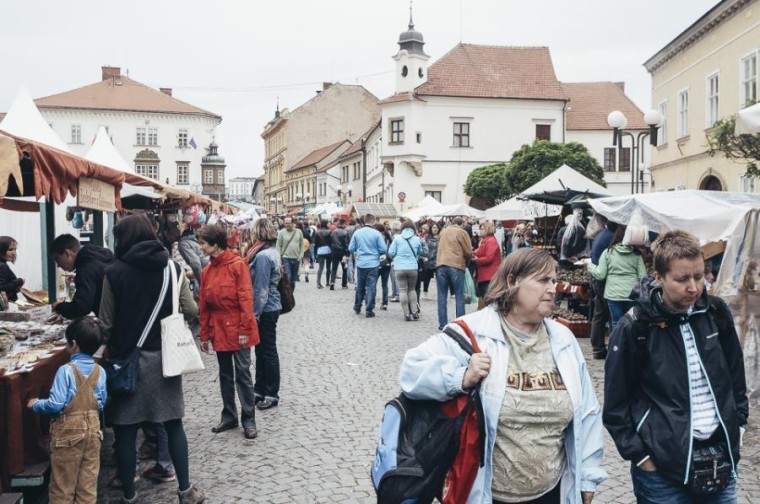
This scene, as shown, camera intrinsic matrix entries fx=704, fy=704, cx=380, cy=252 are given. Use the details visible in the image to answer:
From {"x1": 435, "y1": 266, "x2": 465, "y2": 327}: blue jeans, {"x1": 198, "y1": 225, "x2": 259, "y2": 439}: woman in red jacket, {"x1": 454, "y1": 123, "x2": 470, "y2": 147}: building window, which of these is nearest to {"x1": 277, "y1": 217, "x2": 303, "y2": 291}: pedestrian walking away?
{"x1": 435, "y1": 266, "x2": 465, "y2": 327}: blue jeans

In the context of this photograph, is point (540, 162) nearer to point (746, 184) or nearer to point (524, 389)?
point (746, 184)

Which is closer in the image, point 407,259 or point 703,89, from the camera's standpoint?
point 407,259

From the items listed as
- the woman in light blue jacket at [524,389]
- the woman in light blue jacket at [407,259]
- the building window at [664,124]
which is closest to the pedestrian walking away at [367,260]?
the woman in light blue jacket at [407,259]

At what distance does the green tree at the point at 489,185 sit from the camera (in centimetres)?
4191

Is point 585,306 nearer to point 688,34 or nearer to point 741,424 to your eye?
point 741,424

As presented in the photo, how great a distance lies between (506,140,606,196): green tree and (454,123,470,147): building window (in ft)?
30.9

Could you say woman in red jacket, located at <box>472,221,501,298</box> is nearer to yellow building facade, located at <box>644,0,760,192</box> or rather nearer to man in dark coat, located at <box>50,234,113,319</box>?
man in dark coat, located at <box>50,234,113,319</box>

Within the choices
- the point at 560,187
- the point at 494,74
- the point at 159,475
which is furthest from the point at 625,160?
the point at 159,475

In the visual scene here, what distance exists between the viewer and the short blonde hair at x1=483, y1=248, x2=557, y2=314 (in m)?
2.97

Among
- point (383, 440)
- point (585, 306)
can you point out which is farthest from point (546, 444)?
point (585, 306)

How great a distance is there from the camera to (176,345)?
4766 mm

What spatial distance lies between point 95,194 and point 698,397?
5.43 meters

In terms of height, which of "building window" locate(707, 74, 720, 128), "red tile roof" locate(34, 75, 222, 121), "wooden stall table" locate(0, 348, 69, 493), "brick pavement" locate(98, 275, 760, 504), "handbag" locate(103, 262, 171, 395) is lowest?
"brick pavement" locate(98, 275, 760, 504)

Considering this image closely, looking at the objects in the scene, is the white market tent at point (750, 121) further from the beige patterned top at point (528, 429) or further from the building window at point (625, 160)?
the building window at point (625, 160)
